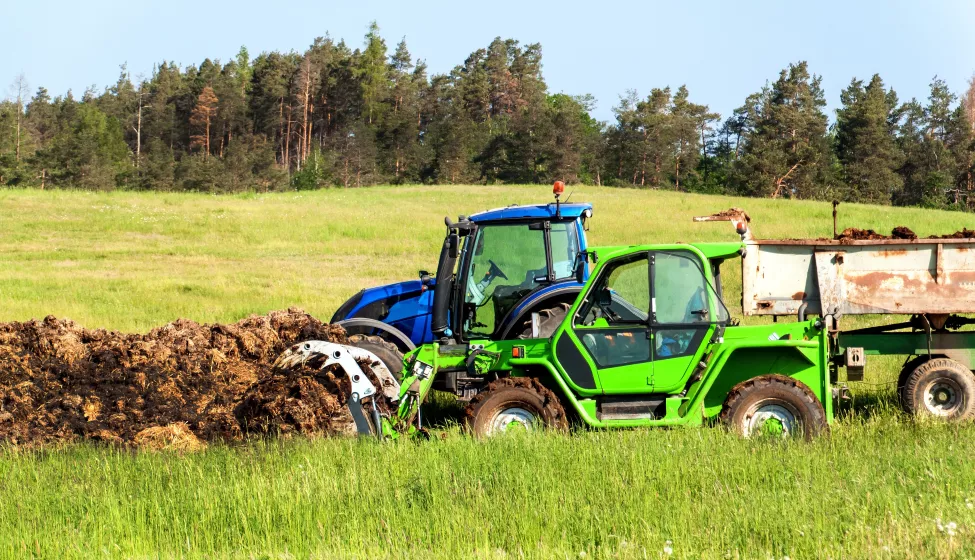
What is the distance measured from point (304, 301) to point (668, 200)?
33.7 m

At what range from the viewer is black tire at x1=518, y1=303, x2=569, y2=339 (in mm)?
9297

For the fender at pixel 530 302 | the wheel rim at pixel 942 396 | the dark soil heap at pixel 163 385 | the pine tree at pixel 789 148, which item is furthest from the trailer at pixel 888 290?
the pine tree at pixel 789 148

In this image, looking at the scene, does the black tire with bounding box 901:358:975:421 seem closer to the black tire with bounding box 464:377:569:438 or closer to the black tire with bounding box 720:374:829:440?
the black tire with bounding box 720:374:829:440

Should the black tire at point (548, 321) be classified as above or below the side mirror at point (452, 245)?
below

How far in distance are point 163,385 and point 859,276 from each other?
6912mm

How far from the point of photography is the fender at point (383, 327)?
10.1m

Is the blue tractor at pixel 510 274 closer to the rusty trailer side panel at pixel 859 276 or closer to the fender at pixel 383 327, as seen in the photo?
the fender at pixel 383 327

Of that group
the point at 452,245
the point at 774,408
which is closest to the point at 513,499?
the point at 774,408

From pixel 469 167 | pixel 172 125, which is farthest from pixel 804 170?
pixel 172 125

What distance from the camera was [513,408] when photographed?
26.5 ft

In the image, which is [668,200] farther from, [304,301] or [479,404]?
[479,404]

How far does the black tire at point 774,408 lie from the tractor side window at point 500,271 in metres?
2.77

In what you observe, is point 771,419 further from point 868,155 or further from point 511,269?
point 868,155

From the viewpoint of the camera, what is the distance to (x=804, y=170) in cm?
6675
